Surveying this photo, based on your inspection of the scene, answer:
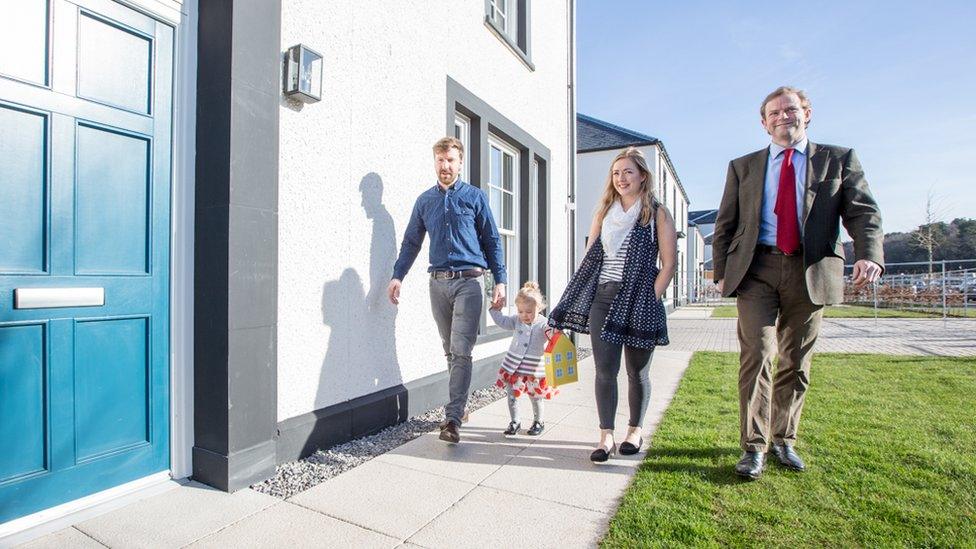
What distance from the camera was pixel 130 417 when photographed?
2.32 meters

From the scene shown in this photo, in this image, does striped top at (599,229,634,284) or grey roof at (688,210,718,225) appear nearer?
striped top at (599,229,634,284)

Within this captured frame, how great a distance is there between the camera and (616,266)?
2982 millimetres

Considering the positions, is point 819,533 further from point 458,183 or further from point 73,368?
point 73,368

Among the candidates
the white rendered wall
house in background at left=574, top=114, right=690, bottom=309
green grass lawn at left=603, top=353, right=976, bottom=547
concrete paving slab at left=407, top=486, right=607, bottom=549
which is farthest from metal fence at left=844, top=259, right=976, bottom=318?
concrete paving slab at left=407, top=486, right=607, bottom=549

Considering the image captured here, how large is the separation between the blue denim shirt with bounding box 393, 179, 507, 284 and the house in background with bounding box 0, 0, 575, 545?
27 cm

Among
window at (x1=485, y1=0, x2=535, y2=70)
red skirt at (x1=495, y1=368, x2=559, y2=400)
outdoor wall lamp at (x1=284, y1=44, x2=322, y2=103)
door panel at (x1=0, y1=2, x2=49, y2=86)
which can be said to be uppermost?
window at (x1=485, y1=0, x2=535, y2=70)

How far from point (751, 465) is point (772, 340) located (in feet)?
2.21

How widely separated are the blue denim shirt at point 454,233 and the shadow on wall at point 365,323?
181 mm

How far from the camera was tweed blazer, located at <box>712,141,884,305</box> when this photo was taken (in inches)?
104

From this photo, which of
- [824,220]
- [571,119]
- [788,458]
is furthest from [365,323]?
[571,119]

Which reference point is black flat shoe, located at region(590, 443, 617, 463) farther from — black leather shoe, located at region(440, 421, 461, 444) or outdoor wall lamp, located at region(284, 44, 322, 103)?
outdoor wall lamp, located at region(284, 44, 322, 103)

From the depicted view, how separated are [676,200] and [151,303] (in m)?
25.2

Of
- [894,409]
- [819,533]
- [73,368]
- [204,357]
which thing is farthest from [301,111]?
[894,409]

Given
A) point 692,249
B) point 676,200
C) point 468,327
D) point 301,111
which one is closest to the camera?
point 301,111
